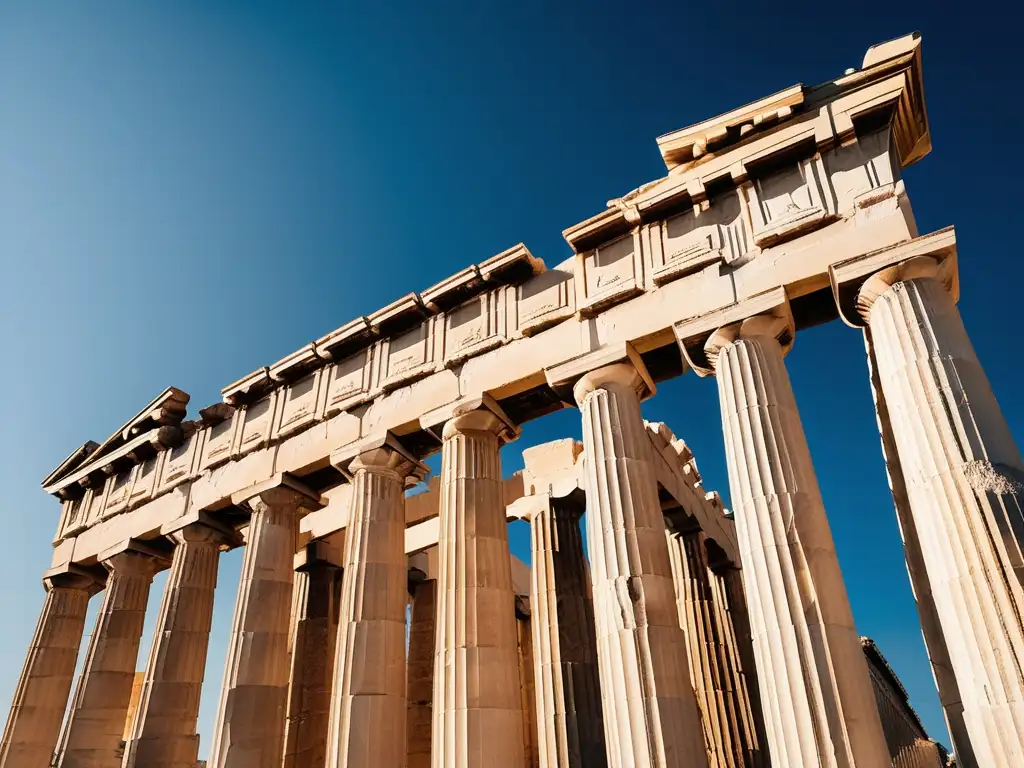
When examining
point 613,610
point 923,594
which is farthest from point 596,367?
point 923,594

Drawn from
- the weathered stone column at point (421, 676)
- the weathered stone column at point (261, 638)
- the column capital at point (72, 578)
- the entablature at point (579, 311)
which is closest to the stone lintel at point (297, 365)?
the entablature at point (579, 311)

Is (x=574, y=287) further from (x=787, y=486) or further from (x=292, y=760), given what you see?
(x=292, y=760)

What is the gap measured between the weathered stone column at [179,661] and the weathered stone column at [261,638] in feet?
8.14

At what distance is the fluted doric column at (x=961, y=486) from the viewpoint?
8695 millimetres

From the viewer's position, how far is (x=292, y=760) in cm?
1980

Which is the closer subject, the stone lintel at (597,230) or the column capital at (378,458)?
the stone lintel at (597,230)

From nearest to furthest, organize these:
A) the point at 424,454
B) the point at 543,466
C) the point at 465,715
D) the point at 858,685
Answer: the point at 858,685 < the point at 465,715 < the point at 424,454 < the point at 543,466

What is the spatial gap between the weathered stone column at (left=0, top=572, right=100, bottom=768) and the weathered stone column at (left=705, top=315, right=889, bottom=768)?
76.8 feet

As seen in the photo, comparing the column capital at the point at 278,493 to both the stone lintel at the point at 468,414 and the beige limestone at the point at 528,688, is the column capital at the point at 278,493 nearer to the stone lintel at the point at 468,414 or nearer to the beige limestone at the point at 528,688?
the stone lintel at the point at 468,414

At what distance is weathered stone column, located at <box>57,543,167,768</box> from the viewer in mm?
20188

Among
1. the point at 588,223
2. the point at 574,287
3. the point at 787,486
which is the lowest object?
the point at 787,486

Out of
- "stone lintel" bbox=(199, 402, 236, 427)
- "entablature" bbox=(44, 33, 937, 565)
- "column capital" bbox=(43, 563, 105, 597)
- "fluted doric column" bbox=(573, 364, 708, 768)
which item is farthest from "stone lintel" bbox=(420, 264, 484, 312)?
"column capital" bbox=(43, 563, 105, 597)

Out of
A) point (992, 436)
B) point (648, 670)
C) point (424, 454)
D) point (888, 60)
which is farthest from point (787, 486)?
point (424, 454)

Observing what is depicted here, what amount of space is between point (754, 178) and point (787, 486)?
6867mm
